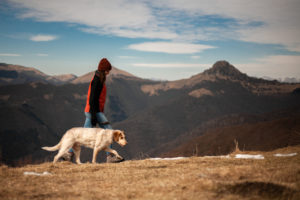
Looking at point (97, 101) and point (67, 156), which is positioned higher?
point (97, 101)

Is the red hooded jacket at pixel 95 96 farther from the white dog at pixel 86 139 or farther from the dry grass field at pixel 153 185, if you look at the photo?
the dry grass field at pixel 153 185

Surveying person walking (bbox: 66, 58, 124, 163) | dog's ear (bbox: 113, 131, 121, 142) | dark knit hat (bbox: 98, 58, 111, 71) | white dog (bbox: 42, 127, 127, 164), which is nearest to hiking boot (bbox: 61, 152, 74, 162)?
person walking (bbox: 66, 58, 124, 163)

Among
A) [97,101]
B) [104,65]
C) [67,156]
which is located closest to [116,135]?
[97,101]

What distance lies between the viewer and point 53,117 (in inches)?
7382

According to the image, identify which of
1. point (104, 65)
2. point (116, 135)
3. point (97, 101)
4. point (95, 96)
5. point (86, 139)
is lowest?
point (86, 139)

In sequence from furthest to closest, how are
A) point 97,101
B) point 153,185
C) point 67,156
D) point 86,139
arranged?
point 97,101
point 67,156
point 86,139
point 153,185

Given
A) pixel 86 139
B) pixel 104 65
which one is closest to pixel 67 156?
pixel 86 139

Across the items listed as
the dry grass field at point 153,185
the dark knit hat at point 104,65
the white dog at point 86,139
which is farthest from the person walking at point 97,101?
the dry grass field at point 153,185

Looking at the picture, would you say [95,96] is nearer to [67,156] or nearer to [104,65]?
[104,65]

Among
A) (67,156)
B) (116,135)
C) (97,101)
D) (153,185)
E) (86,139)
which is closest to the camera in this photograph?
(153,185)

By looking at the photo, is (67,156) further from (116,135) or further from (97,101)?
(97,101)

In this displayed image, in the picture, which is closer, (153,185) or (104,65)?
(153,185)

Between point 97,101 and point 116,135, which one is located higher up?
point 97,101

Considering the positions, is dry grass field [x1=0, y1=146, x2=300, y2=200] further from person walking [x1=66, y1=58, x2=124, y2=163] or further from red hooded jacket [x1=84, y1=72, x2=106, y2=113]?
red hooded jacket [x1=84, y1=72, x2=106, y2=113]
